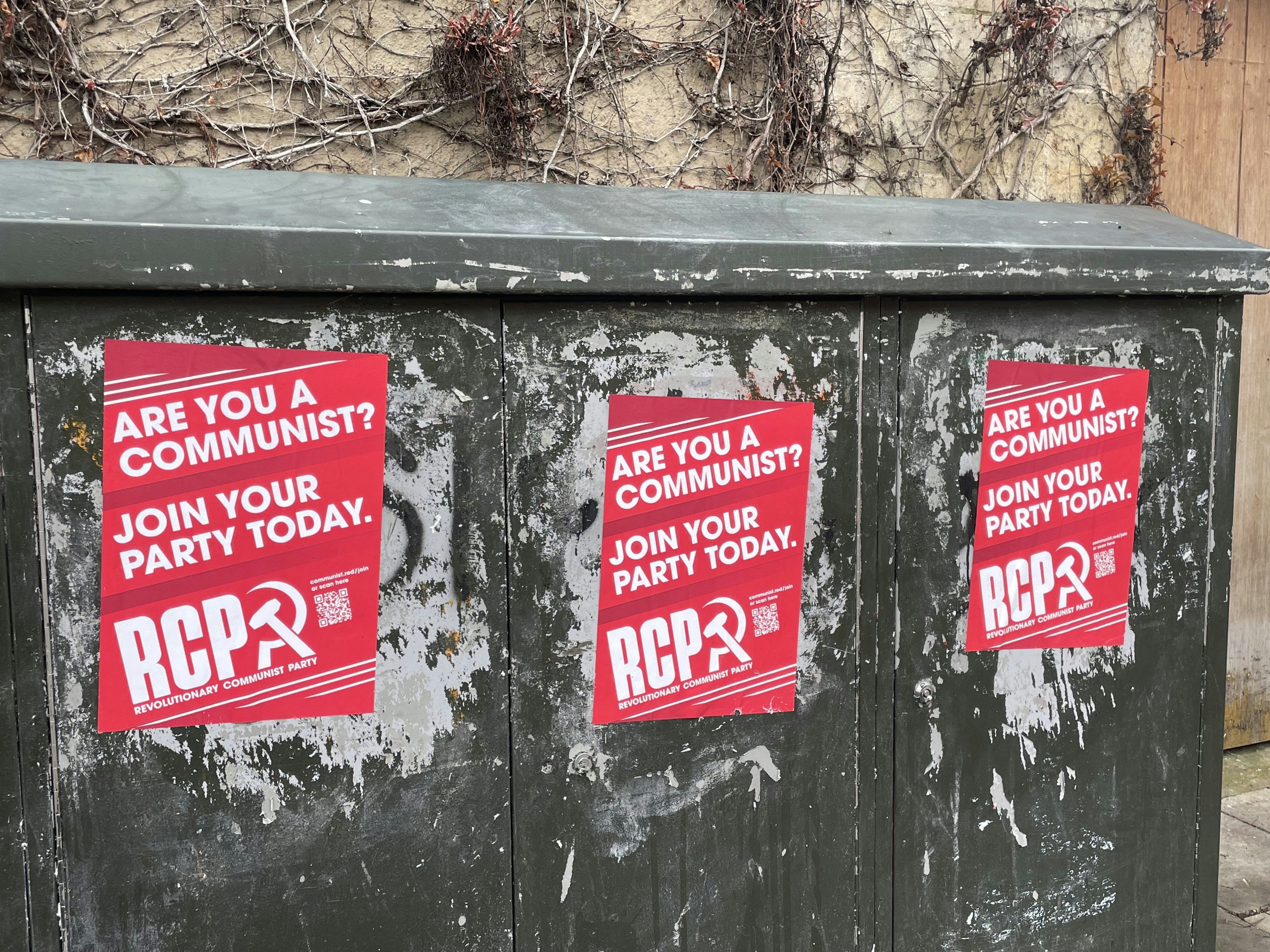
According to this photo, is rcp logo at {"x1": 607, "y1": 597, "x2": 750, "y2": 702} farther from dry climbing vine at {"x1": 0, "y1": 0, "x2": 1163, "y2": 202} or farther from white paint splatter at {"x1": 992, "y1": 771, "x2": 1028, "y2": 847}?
dry climbing vine at {"x1": 0, "y1": 0, "x2": 1163, "y2": 202}

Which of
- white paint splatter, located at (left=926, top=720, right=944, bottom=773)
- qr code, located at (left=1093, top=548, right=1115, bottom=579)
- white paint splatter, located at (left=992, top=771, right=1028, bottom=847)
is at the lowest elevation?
white paint splatter, located at (left=992, top=771, right=1028, bottom=847)

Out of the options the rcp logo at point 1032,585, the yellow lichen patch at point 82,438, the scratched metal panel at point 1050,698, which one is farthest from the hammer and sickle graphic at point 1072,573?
the yellow lichen patch at point 82,438

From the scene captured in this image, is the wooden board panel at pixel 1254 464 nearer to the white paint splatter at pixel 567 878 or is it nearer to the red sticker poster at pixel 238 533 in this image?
the white paint splatter at pixel 567 878

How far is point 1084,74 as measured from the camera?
3367 millimetres

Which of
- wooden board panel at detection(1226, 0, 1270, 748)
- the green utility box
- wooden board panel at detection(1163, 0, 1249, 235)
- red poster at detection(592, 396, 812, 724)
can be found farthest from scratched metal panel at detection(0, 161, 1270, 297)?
wooden board panel at detection(1226, 0, 1270, 748)

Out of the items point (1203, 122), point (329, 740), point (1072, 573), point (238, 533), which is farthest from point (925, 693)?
point (1203, 122)

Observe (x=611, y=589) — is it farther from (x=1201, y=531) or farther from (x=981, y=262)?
(x=1201, y=531)

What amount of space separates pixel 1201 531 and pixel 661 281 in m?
1.43

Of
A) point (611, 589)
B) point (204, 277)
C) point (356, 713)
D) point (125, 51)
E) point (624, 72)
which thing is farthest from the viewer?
point (624, 72)

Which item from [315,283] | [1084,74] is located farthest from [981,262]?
[1084,74]

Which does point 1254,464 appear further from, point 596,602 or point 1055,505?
point 596,602

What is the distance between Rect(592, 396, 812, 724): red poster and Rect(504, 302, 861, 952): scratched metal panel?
0.10 ft

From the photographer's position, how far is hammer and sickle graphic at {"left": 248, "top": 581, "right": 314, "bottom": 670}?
157 centimetres

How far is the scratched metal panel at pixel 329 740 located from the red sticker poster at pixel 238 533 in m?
0.03
